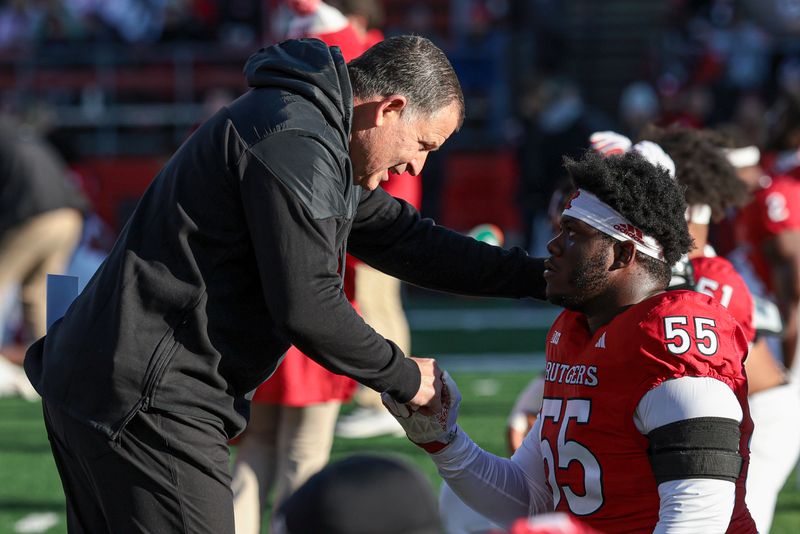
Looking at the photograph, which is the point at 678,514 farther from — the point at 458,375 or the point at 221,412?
the point at 458,375

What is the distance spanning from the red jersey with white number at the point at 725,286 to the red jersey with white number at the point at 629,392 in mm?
669

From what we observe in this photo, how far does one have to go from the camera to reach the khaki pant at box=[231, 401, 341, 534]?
4.25 meters

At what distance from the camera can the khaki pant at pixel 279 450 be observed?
425cm

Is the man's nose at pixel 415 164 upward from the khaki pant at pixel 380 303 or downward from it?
upward

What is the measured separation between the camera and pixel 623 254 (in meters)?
2.87

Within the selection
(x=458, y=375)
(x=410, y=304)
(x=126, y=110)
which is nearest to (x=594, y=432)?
(x=458, y=375)

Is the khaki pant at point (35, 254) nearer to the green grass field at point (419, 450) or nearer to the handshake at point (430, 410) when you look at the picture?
the green grass field at point (419, 450)

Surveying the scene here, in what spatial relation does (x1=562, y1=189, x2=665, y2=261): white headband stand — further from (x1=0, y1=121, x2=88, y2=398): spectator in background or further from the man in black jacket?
(x1=0, y1=121, x2=88, y2=398): spectator in background

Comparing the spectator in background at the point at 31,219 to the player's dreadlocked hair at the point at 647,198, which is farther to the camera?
the spectator in background at the point at 31,219

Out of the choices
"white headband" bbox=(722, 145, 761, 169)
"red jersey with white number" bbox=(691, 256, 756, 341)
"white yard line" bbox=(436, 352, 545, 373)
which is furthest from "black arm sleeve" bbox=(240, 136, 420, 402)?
"white yard line" bbox=(436, 352, 545, 373)

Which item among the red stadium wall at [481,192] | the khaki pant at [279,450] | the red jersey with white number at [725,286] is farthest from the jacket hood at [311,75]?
the red stadium wall at [481,192]

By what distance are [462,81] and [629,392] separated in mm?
12028

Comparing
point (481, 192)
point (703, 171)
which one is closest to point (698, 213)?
point (703, 171)

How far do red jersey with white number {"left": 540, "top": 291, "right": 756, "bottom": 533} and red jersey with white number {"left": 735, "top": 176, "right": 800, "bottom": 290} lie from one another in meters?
2.96
